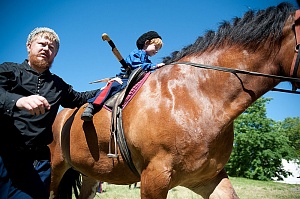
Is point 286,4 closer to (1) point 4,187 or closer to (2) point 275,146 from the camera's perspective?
(1) point 4,187

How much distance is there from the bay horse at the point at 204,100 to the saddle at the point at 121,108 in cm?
6

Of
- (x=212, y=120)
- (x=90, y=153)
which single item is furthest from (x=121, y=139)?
(x=212, y=120)

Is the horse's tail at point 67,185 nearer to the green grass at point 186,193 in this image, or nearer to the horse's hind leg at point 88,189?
the horse's hind leg at point 88,189

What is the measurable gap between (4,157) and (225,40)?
222 centimetres

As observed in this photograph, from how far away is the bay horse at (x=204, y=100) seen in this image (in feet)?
7.98

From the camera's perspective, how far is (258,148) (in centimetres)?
3456

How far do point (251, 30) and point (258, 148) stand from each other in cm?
3515

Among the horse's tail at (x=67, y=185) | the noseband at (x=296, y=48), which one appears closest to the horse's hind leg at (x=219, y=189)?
the noseband at (x=296, y=48)

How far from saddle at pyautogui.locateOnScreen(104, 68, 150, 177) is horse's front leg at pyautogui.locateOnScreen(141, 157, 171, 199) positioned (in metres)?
0.37

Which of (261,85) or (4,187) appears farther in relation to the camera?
(261,85)

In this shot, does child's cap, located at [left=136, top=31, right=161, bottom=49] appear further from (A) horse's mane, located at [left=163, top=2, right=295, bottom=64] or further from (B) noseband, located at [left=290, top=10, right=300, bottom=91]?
(B) noseband, located at [left=290, top=10, right=300, bottom=91]

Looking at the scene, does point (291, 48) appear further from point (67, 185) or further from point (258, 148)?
point (258, 148)

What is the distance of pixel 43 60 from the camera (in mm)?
2367

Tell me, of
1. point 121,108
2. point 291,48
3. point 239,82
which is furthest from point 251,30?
point 121,108
